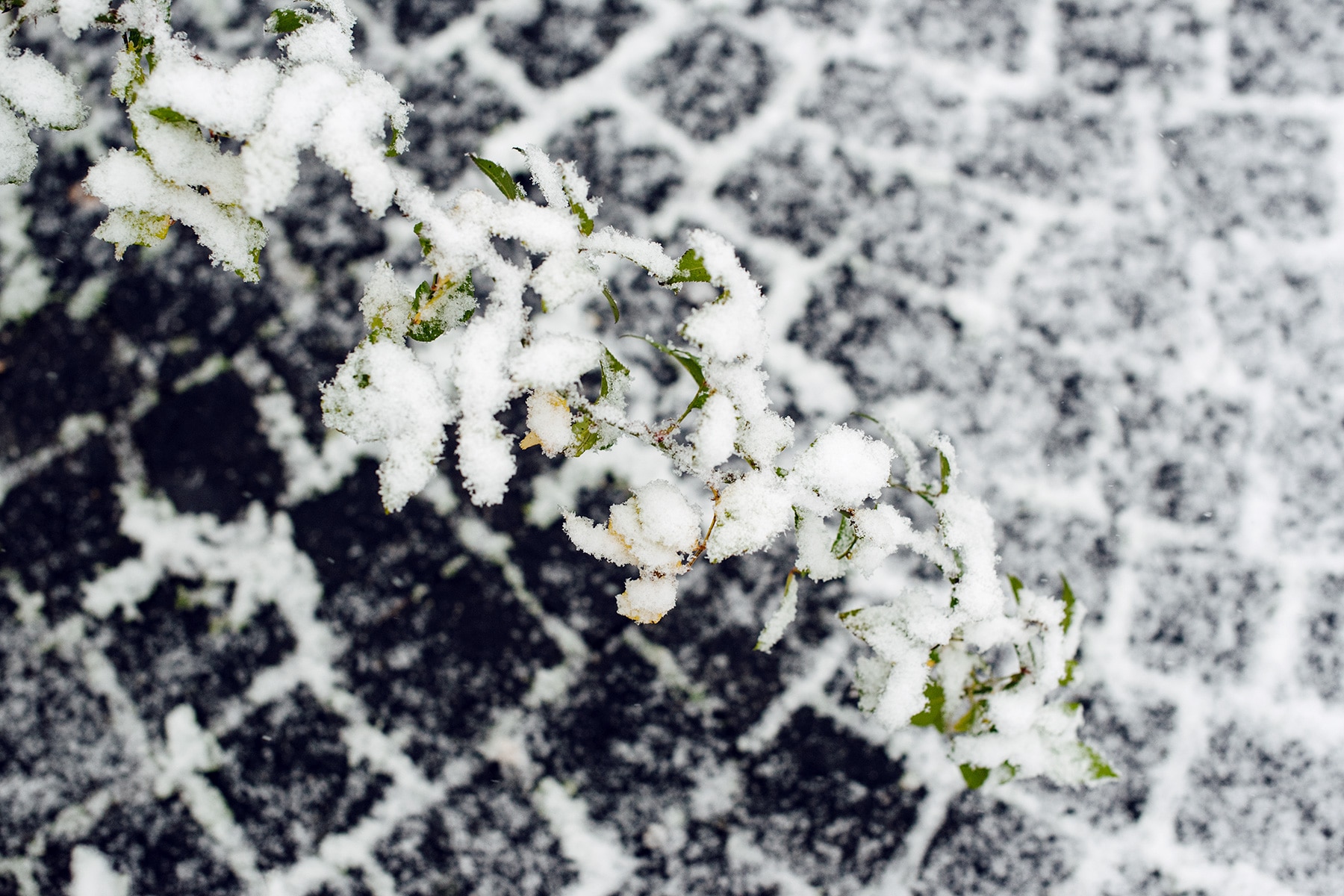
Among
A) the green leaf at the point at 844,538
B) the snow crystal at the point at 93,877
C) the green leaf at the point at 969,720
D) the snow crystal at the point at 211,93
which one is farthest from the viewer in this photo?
the snow crystal at the point at 93,877

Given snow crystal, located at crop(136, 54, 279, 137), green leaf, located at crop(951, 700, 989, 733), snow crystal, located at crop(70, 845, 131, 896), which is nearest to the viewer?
snow crystal, located at crop(136, 54, 279, 137)

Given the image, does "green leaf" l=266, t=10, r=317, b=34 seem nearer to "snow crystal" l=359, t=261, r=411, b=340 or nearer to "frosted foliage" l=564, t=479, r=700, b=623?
"snow crystal" l=359, t=261, r=411, b=340

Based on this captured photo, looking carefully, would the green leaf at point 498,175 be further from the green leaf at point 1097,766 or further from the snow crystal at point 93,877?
the snow crystal at point 93,877

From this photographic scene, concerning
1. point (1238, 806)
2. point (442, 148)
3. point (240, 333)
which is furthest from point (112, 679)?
point (1238, 806)

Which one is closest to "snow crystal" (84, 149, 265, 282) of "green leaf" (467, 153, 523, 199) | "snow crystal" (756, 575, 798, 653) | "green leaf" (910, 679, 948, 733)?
"green leaf" (467, 153, 523, 199)

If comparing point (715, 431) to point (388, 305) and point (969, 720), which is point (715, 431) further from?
point (969, 720)

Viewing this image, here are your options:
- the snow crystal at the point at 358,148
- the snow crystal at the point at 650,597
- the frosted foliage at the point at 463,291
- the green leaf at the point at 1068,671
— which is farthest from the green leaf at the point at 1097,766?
the snow crystal at the point at 358,148

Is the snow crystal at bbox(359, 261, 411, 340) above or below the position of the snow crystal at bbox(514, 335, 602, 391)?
below
